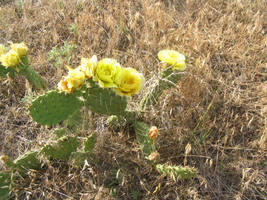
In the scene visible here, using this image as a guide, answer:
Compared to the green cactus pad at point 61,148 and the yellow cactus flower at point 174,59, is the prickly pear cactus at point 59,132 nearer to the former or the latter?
the green cactus pad at point 61,148

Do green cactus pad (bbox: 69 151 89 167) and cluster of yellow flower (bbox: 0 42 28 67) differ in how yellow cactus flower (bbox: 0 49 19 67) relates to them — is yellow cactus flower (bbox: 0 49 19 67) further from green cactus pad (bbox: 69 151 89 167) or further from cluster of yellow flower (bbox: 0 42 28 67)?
green cactus pad (bbox: 69 151 89 167)

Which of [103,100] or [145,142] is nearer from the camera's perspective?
[103,100]

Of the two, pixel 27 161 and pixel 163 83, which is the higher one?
pixel 163 83

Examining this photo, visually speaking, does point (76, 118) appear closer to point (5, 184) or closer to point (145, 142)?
point (145, 142)

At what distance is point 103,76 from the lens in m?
1.19

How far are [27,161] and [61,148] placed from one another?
241 millimetres

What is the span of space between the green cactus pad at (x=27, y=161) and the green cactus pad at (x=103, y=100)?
17.8 inches

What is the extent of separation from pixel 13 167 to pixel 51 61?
3.33 ft

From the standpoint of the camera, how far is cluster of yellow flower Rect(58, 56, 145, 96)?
3.91 feet

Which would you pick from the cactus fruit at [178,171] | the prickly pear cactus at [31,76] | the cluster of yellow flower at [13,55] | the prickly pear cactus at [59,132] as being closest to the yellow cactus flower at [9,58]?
the cluster of yellow flower at [13,55]

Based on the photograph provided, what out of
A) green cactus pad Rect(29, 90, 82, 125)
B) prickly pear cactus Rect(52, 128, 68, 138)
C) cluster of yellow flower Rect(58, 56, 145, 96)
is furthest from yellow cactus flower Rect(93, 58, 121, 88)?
prickly pear cactus Rect(52, 128, 68, 138)

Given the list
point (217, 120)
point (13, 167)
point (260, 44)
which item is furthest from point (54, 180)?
point (260, 44)

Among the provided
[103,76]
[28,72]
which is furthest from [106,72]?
[28,72]

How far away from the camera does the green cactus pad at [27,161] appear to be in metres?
1.49
